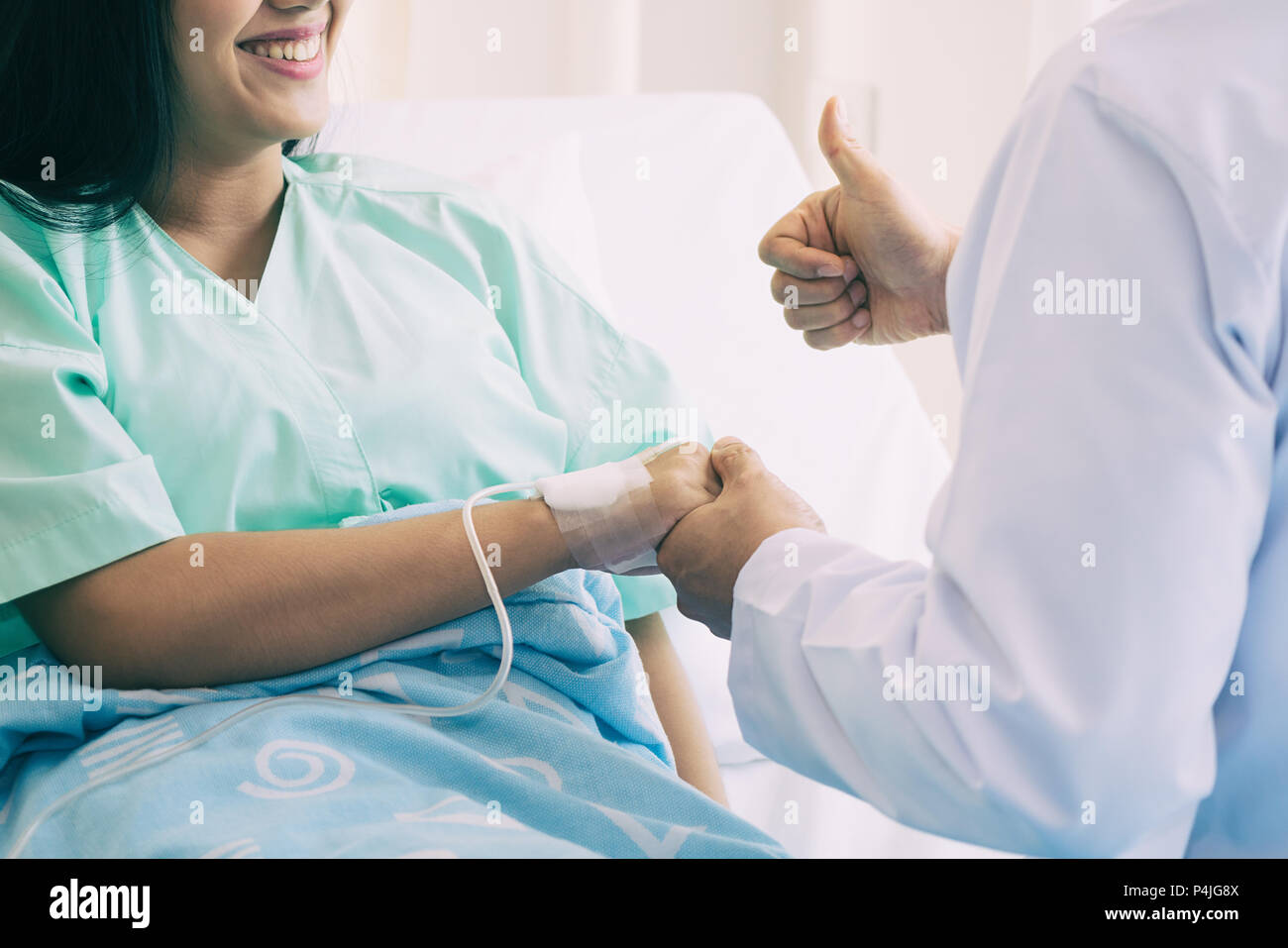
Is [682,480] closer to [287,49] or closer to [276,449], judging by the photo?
[276,449]

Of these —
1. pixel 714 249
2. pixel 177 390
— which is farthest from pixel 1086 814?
pixel 714 249

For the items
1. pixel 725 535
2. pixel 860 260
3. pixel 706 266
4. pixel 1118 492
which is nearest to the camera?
pixel 1118 492

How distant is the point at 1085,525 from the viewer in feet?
2.13

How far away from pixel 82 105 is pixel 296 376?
0.33m

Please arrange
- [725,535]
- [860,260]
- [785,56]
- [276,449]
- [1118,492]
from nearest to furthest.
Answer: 1. [1118,492]
2. [725,535]
3. [276,449]
4. [860,260]
5. [785,56]

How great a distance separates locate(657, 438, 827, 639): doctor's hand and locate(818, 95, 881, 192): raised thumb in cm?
32

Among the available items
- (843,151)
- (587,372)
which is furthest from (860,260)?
(587,372)

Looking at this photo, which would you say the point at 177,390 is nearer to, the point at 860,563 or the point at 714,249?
the point at 860,563

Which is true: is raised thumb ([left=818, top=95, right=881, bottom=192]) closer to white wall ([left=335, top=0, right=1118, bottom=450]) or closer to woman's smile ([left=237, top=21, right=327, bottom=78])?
woman's smile ([left=237, top=21, right=327, bottom=78])

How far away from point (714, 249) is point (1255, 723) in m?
1.32

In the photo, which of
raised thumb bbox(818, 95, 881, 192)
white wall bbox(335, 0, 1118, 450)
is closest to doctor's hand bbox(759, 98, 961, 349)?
raised thumb bbox(818, 95, 881, 192)

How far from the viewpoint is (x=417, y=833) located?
83 cm

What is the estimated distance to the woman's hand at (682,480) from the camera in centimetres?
103

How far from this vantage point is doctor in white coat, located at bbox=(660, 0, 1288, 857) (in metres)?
0.63
